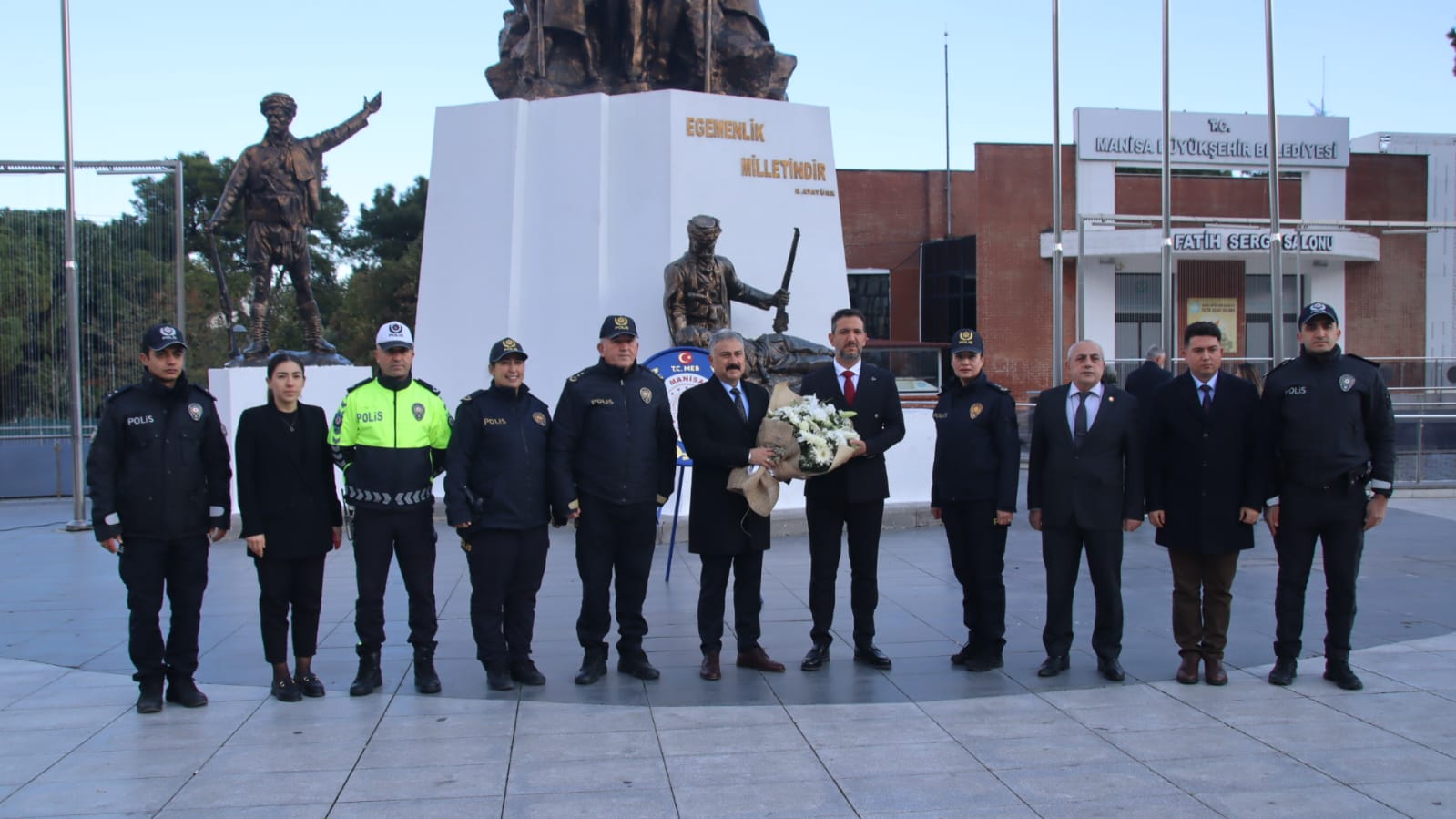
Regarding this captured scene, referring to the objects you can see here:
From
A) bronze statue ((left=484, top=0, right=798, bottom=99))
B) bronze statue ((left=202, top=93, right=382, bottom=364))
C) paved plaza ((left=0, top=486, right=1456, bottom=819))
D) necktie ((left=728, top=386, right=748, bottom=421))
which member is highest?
bronze statue ((left=484, top=0, right=798, bottom=99))

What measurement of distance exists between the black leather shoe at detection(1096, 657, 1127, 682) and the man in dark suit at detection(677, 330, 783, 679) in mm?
1629

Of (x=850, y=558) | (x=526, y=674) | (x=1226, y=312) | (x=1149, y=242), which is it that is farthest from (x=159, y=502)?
(x=1226, y=312)

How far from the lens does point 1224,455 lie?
19.9ft

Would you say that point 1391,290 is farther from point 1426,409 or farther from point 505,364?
point 505,364

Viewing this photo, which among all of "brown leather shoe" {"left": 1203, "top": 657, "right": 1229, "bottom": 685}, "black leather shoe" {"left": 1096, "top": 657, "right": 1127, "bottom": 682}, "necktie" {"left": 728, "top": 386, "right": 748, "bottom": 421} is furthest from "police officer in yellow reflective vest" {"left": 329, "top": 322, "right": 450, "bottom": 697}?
"brown leather shoe" {"left": 1203, "top": 657, "right": 1229, "bottom": 685}

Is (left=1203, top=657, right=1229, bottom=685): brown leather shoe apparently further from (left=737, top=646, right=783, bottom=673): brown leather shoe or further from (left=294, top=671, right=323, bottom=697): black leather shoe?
(left=294, top=671, right=323, bottom=697): black leather shoe

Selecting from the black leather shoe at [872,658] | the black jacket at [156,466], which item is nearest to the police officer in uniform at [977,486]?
the black leather shoe at [872,658]

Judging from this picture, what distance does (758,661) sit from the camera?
21.0ft

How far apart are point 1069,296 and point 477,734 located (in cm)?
3088

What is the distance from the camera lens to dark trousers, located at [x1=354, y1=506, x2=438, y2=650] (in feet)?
19.6

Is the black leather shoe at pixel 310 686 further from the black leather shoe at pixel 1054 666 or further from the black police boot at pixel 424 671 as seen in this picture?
the black leather shoe at pixel 1054 666

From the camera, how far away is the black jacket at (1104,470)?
20.4 ft

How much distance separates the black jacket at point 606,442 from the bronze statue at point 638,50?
299 inches

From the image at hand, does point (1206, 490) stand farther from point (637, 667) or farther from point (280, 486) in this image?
point (280, 486)
